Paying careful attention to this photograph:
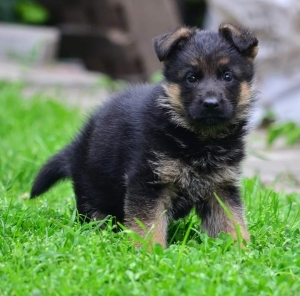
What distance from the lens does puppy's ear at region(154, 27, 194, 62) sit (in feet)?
13.3

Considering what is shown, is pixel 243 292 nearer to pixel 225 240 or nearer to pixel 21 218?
pixel 225 240

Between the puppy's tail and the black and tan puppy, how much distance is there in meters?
0.46

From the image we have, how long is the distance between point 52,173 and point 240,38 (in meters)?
1.50

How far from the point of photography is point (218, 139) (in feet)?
13.4

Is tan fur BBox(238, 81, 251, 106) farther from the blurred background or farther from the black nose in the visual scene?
the blurred background

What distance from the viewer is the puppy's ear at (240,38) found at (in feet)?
13.2

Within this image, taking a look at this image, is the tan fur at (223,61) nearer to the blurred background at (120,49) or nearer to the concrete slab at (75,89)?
the concrete slab at (75,89)

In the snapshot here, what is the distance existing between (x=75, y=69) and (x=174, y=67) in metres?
6.62

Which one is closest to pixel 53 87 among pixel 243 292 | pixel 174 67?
pixel 174 67

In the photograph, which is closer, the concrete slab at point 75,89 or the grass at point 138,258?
the grass at point 138,258

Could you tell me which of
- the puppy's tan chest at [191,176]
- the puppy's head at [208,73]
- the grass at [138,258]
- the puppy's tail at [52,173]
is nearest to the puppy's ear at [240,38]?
the puppy's head at [208,73]

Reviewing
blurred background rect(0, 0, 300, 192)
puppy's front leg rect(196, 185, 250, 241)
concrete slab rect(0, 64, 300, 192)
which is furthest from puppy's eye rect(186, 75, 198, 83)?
blurred background rect(0, 0, 300, 192)

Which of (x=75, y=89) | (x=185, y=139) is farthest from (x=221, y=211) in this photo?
(x=75, y=89)

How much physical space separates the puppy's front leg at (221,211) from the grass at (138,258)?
0.11 metres
